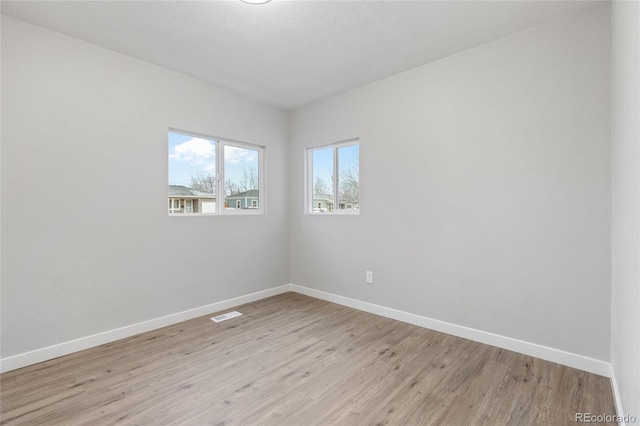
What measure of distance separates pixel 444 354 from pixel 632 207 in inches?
63.7

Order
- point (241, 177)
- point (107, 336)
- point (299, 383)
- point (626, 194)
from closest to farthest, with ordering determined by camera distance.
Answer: point (626, 194) < point (299, 383) < point (107, 336) < point (241, 177)

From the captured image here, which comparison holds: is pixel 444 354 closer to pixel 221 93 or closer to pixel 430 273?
pixel 430 273

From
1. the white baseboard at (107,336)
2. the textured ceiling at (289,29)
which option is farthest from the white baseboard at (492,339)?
the textured ceiling at (289,29)

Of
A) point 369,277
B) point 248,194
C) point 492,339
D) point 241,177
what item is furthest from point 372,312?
point 241,177

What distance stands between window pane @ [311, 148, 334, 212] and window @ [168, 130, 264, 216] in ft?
2.34

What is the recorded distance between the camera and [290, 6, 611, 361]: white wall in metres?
2.09

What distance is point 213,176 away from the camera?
3.48 m

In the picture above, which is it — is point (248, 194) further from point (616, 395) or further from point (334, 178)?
point (616, 395)

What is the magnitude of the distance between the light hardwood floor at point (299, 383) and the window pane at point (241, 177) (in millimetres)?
1595

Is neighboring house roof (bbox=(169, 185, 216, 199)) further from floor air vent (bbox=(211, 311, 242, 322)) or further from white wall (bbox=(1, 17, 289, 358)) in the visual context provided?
floor air vent (bbox=(211, 311, 242, 322))

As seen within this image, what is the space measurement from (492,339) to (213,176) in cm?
323

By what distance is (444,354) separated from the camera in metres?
2.35

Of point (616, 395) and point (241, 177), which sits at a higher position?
point (241, 177)

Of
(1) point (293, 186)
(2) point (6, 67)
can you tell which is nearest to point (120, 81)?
(2) point (6, 67)
